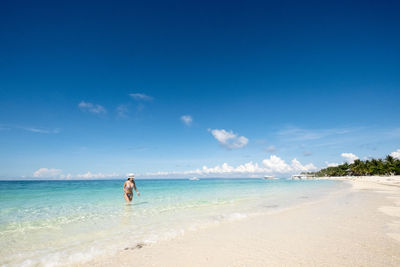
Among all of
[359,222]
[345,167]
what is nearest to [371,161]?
[345,167]

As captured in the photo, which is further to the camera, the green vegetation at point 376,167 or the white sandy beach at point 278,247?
the green vegetation at point 376,167

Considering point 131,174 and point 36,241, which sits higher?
point 131,174

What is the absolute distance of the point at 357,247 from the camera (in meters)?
5.25

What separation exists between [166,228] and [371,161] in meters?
129

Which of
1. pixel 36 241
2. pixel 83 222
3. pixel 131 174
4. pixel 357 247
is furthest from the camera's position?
pixel 131 174

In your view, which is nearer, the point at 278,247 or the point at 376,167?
the point at 278,247

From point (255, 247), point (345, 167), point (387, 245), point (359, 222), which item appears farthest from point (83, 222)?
point (345, 167)

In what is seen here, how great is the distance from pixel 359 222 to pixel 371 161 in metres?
124

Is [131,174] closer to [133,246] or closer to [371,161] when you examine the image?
[133,246]

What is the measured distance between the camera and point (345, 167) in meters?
136

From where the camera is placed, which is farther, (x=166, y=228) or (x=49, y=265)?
(x=166, y=228)

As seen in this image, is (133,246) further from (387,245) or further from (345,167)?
(345,167)

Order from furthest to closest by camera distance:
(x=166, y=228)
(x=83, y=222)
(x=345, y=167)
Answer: (x=345, y=167) < (x=83, y=222) < (x=166, y=228)

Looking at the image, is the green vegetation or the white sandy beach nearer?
the white sandy beach
